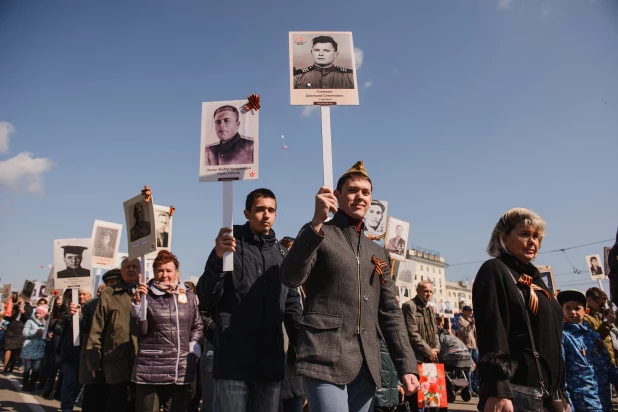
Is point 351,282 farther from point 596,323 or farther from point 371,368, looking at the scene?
point 596,323

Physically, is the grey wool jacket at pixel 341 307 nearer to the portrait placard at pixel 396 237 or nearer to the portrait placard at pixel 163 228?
the portrait placard at pixel 163 228

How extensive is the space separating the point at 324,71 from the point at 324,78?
0.07 m

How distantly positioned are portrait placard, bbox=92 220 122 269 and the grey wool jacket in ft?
20.0

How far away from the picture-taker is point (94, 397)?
5867 millimetres

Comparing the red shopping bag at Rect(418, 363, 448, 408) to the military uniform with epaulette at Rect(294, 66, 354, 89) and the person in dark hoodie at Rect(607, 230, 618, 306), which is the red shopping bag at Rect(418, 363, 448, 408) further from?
the military uniform with epaulette at Rect(294, 66, 354, 89)

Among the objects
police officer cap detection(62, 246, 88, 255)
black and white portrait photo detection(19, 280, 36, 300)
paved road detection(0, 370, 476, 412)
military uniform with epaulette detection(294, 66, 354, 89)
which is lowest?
paved road detection(0, 370, 476, 412)

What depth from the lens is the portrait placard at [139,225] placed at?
541 cm

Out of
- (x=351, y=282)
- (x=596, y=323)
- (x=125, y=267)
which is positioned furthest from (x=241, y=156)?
(x=596, y=323)

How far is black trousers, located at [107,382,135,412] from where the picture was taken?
18.1 ft

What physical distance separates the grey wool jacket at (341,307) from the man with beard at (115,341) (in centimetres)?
340

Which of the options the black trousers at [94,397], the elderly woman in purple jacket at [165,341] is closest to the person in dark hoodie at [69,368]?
the black trousers at [94,397]

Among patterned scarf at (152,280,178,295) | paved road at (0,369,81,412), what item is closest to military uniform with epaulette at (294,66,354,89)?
patterned scarf at (152,280,178,295)

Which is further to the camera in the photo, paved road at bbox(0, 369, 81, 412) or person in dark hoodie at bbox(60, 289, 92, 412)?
paved road at bbox(0, 369, 81, 412)

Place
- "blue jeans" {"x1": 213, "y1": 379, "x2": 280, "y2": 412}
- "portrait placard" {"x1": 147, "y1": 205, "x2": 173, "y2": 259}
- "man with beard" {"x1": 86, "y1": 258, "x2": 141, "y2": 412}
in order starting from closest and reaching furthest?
"blue jeans" {"x1": 213, "y1": 379, "x2": 280, "y2": 412}, "man with beard" {"x1": 86, "y1": 258, "x2": 141, "y2": 412}, "portrait placard" {"x1": 147, "y1": 205, "x2": 173, "y2": 259}
